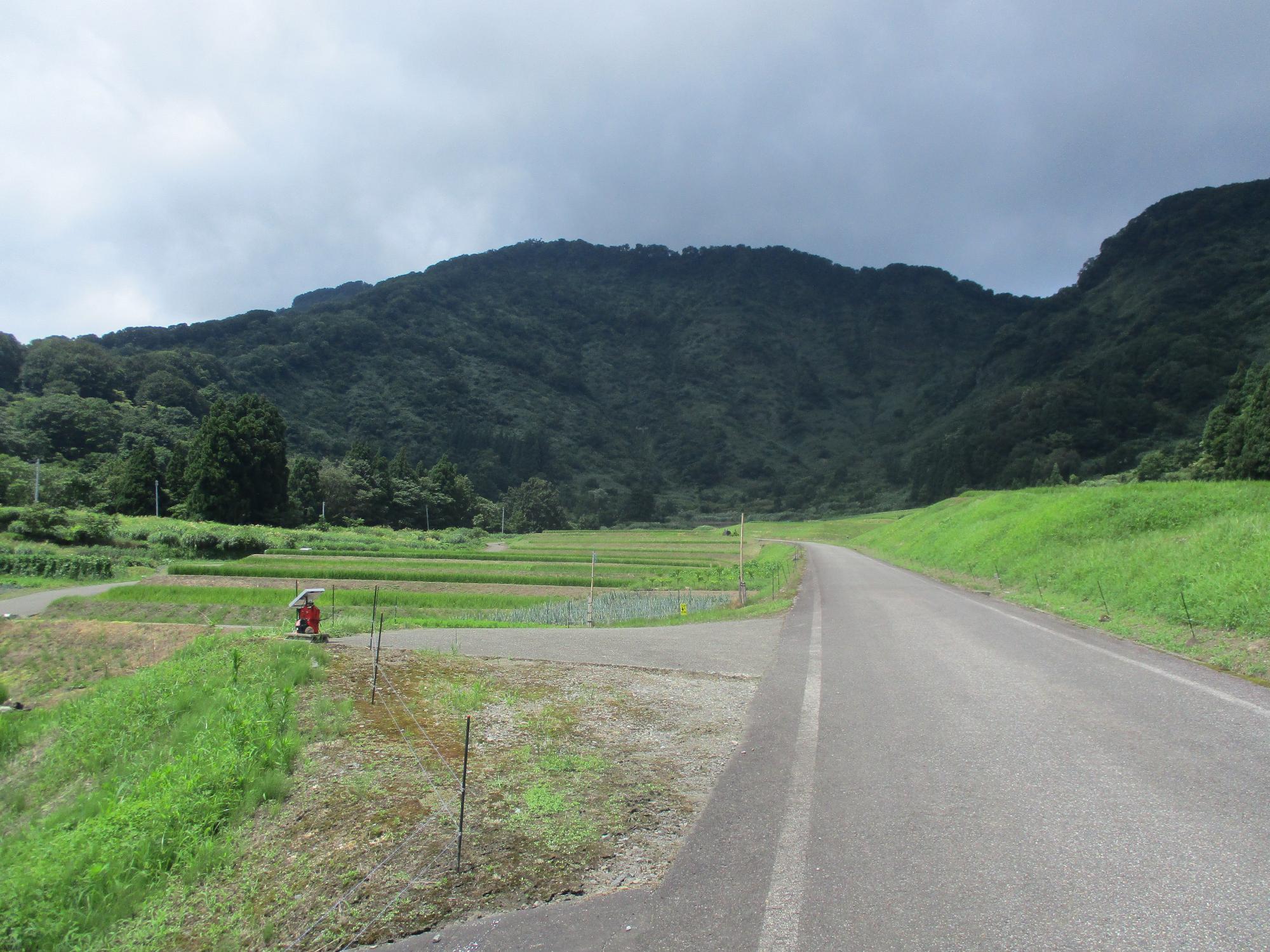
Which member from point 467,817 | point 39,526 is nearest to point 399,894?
point 467,817

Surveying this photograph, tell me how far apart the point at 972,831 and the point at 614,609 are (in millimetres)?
21185

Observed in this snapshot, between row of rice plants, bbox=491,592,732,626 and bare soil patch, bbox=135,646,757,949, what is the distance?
13885mm

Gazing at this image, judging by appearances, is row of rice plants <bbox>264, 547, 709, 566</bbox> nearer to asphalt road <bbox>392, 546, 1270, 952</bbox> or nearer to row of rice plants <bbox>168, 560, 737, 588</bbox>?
row of rice plants <bbox>168, 560, 737, 588</bbox>

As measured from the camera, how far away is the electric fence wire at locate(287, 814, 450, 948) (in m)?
3.42

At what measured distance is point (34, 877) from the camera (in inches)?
159

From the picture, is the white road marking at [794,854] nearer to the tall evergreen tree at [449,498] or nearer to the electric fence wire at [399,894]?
the electric fence wire at [399,894]

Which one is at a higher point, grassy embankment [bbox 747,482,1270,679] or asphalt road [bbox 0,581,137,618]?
grassy embankment [bbox 747,482,1270,679]

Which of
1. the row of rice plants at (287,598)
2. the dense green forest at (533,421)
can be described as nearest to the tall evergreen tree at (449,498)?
the dense green forest at (533,421)

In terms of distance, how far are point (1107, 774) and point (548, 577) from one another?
113 feet

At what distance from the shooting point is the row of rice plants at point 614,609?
2295 centimetres

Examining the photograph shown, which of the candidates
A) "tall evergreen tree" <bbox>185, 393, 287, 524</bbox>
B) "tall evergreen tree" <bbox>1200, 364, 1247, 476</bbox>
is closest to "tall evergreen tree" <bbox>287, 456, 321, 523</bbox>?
"tall evergreen tree" <bbox>185, 393, 287, 524</bbox>

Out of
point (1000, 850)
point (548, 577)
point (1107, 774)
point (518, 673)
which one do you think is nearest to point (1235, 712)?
point (1107, 774)

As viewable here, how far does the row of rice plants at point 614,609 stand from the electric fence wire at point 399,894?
16.5 meters

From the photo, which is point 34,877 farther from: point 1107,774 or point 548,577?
point 548,577
